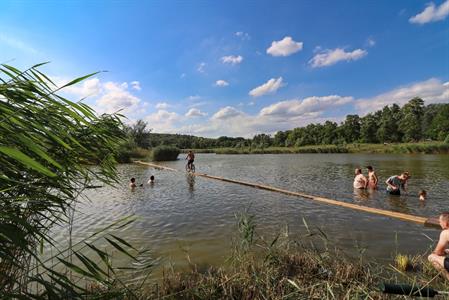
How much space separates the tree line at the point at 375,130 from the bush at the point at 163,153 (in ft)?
37.7

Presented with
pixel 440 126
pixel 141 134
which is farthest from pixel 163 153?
pixel 440 126

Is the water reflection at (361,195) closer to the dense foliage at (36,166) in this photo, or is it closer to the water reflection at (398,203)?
the water reflection at (398,203)

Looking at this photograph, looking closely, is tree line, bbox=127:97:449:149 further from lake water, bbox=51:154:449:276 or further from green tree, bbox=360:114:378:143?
lake water, bbox=51:154:449:276

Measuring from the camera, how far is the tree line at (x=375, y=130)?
70.5 metres

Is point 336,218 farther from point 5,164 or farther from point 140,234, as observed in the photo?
point 5,164

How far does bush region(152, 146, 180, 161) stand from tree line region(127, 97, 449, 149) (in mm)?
11496

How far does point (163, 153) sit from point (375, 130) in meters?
66.2

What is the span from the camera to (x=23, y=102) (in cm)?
246

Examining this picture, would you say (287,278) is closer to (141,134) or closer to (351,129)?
(141,134)

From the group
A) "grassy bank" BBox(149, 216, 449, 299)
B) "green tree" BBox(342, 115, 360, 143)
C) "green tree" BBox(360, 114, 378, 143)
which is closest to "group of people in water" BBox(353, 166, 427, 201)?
"grassy bank" BBox(149, 216, 449, 299)

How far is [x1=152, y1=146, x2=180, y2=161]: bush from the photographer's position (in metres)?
46.5

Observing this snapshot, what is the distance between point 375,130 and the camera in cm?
8256

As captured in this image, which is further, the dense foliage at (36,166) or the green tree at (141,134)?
the green tree at (141,134)

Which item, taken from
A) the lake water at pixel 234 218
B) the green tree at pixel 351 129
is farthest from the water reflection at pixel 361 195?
the green tree at pixel 351 129
